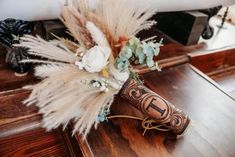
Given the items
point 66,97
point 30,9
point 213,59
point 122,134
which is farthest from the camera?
point 213,59

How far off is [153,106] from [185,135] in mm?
119

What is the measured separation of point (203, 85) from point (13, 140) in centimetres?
59

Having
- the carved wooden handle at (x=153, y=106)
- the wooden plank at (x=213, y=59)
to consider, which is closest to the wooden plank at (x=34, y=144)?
the carved wooden handle at (x=153, y=106)

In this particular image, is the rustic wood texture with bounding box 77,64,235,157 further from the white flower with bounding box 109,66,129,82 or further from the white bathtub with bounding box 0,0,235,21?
the white bathtub with bounding box 0,0,235,21

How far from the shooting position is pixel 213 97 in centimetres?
81

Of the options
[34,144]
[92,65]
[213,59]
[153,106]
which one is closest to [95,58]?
[92,65]

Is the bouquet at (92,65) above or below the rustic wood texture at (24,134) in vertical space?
above

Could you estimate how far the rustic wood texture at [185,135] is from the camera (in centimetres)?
60

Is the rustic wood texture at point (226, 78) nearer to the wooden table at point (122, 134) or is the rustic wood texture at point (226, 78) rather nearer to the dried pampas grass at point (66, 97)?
the wooden table at point (122, 134)

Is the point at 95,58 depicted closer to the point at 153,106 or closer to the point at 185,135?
the point at 153,106

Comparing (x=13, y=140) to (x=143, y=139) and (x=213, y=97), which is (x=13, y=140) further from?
(x=213, y=97)

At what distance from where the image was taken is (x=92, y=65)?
0.55 m

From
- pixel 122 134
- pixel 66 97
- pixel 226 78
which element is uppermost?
pixel 66 97

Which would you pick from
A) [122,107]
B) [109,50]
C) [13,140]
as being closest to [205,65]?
[122,107]
